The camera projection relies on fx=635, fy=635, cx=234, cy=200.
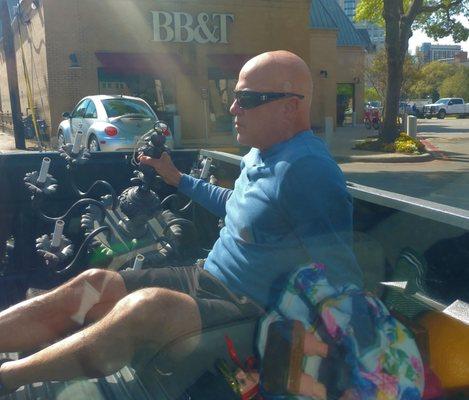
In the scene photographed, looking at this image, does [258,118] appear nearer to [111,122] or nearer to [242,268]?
[242,268]

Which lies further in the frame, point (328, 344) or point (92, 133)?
point (92, 133)

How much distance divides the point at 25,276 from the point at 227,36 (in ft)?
72.2

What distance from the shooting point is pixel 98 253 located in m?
3.58

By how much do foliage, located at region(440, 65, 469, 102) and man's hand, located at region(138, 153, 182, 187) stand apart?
6535 cm

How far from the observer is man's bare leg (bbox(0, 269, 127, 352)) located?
8.25ft

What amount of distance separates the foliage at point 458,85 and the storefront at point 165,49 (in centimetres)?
4248

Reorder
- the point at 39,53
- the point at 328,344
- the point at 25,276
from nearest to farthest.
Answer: the point at 328,344, the point at 25,276, the point at 39,53

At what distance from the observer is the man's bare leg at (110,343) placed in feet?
7.09

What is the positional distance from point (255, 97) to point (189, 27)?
73.6 feet

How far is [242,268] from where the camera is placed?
7.89 ft

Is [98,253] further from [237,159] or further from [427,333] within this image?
[427,333]

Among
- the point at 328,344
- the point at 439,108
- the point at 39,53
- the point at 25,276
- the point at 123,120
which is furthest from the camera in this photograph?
the point at 439,108

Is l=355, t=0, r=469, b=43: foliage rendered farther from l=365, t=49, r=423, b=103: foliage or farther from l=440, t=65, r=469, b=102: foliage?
l=440, t=65, r=469, b=102: foliage

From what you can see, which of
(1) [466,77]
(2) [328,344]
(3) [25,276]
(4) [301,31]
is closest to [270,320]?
(2) [328,344]
